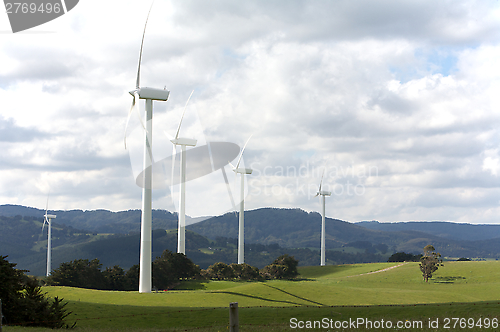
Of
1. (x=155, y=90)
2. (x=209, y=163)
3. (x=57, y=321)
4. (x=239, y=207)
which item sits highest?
(x=155, y=90)

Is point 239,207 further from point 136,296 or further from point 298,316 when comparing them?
point 298,316

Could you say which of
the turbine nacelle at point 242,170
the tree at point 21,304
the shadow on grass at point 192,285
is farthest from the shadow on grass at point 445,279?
the tree at point 21,304

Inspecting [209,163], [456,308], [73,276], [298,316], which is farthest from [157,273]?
[456,308]

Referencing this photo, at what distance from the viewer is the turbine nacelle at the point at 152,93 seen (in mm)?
58506

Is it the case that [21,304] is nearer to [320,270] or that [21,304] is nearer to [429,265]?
[429,265]

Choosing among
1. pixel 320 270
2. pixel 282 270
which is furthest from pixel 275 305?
pixel 320 270

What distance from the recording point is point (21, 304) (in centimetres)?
2708

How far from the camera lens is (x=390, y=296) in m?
57.7

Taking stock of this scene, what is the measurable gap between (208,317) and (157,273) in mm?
41233

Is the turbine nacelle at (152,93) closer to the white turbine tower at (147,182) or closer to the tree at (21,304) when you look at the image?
the white turbine tower at (147,182)

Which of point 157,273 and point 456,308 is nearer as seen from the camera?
point 456,308

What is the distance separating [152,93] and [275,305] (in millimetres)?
31000

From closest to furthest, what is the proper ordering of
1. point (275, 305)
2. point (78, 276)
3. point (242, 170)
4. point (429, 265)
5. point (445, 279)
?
point (275, 305), point (78, 276), point (429, 265), point (445, 279), point (242, 170)

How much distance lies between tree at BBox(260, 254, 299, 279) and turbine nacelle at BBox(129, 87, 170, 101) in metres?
53.9
